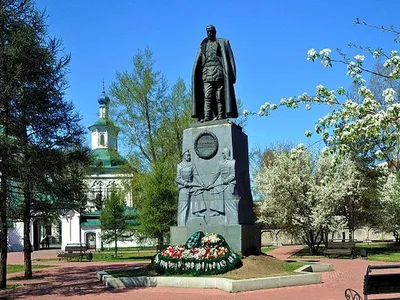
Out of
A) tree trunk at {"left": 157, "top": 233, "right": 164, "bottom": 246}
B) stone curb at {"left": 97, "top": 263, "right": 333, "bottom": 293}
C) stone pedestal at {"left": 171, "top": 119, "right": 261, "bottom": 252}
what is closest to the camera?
stone curb at {"left": 97, "top": 263, "right": 333, "bottom": 293}

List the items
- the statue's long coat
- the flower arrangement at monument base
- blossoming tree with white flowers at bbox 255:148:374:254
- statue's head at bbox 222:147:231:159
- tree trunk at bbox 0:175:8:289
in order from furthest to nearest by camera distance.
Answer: blossoming tree with white flowers at bbox 255:148:374:254, the statue's long coat, statue's head at bbox 222:147:231:159, tree trunk at bbox 0:175:8:289, the flower arrangement at monument base

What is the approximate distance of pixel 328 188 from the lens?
2906cm

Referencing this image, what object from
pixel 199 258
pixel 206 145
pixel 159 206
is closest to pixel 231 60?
pixel 206 145

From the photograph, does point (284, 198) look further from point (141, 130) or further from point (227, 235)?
point (227, 235)

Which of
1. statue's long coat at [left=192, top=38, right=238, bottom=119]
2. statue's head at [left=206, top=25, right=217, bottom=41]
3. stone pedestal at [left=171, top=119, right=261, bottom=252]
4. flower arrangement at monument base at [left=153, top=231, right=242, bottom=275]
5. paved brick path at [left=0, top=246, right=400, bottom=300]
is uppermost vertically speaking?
statue's head at [left=206, top=25, right=217, bottom=41]

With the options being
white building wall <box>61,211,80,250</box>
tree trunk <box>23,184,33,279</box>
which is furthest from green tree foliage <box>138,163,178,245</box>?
white building wall <box>61,211,80,250</box>

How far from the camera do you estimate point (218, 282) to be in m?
12.6

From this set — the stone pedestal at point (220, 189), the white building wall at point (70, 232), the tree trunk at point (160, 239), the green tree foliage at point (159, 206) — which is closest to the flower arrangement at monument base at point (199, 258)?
the stone pedestal at point (220, 189)

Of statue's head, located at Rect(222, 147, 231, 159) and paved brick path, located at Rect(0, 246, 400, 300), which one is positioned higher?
statue's head, located at Rect(222, 147, 231, 159)

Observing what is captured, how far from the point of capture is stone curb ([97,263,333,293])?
1212 cm

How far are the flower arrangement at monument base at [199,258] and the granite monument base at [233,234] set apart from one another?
0.43 metres

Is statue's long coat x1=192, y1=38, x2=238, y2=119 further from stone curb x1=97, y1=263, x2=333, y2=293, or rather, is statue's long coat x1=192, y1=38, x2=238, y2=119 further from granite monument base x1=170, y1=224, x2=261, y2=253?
stone curb x1=97, y1=263, x2=333, y2=293

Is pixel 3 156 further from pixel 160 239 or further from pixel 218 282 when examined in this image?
pixel 160 239

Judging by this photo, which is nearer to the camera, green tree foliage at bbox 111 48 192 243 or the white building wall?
green tree foliage at bbox 111 48 192 243
